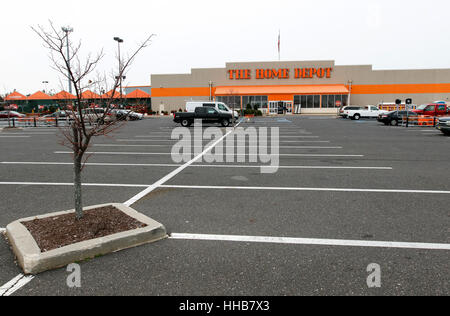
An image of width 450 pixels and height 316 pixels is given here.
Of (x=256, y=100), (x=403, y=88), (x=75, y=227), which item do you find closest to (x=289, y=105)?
(x=256, y=100)

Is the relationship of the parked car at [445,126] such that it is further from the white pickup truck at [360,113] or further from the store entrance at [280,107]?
the store entrance at [280,107]

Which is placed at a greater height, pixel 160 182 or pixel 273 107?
pixel 273 107

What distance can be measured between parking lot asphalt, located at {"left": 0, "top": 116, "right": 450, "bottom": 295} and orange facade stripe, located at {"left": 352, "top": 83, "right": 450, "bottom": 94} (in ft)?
156

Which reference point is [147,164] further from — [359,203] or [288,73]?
[288,73]

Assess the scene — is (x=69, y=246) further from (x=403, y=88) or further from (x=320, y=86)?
(x=403, y=88)

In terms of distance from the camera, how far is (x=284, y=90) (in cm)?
5316

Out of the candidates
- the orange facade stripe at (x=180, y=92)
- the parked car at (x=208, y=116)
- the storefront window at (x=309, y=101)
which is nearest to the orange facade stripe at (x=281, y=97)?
the storefront window at (x=309, y=101)

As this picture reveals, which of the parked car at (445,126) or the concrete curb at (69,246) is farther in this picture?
the parked car at (445,126)

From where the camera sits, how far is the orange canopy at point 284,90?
52188mm

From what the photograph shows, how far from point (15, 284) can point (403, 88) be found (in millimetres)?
60062

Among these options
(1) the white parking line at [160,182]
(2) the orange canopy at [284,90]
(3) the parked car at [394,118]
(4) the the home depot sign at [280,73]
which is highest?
(4) the the home depot sign at [280,73]

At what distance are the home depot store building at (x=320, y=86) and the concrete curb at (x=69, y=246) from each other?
1942 inches
